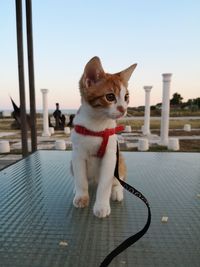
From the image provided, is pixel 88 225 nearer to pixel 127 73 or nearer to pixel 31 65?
pixel 127 73

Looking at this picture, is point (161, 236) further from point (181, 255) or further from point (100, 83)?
point (100, 83)

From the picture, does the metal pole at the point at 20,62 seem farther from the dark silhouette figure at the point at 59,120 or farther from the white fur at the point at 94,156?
the dark silhouette figure at the point at 59,120

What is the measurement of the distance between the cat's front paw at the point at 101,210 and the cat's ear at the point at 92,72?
0.47 m

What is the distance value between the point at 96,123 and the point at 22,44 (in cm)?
138

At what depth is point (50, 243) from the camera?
0.81m

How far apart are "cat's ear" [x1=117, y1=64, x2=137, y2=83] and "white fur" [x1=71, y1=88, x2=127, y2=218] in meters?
0.08

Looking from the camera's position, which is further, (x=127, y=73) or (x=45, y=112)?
(x=45, y=112)

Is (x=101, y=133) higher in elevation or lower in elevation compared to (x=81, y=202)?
higher

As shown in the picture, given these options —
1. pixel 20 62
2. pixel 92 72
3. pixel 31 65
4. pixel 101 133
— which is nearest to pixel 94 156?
pixel 101 133

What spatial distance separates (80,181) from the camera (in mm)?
1026

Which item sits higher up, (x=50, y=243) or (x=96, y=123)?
(x=96, y=123)

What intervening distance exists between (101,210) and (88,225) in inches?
3.1

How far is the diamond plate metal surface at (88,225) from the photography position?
0.74m

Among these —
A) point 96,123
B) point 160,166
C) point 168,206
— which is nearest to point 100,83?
point 96,123
